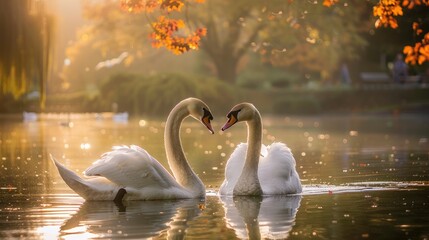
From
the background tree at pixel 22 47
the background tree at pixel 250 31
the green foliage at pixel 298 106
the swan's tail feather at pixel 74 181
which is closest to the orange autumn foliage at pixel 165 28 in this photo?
the background tree at pixel 22 47

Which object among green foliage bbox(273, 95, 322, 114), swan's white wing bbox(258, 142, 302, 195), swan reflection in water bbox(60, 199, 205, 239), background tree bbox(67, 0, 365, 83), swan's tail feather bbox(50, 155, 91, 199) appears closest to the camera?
swan reflection in water bbox(60, 199, 205, 239)

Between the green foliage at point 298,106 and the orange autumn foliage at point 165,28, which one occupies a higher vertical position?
the orange autumn foliage at point 165,28

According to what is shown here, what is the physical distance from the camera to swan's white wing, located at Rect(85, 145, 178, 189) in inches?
655

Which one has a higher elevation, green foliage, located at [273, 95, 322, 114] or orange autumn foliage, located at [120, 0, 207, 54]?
orange autumn foliage, located at [120, 0, 207, 54]

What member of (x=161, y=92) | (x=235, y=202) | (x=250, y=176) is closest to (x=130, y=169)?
(x=235, y=202)

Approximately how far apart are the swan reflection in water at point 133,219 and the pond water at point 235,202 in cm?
1

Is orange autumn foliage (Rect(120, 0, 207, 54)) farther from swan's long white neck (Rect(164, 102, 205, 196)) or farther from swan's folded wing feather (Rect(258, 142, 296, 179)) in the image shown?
swan's folded wing feather (Rect(258, 142, 296, 179))

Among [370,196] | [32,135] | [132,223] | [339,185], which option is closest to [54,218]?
[132,223]

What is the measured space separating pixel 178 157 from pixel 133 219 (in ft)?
10.4

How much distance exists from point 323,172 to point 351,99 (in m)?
43.7

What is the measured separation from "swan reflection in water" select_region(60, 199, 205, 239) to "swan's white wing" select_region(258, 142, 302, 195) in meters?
1.30

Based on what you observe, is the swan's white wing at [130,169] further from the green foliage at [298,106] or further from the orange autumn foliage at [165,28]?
the green foliage at [298,106]

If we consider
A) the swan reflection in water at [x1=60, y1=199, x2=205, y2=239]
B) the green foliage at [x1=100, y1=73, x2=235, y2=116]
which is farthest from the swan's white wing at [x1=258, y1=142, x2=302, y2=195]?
the green foliage at [x1=100, y1=73, x2=235, y2=116]

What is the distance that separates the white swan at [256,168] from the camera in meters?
17.6
